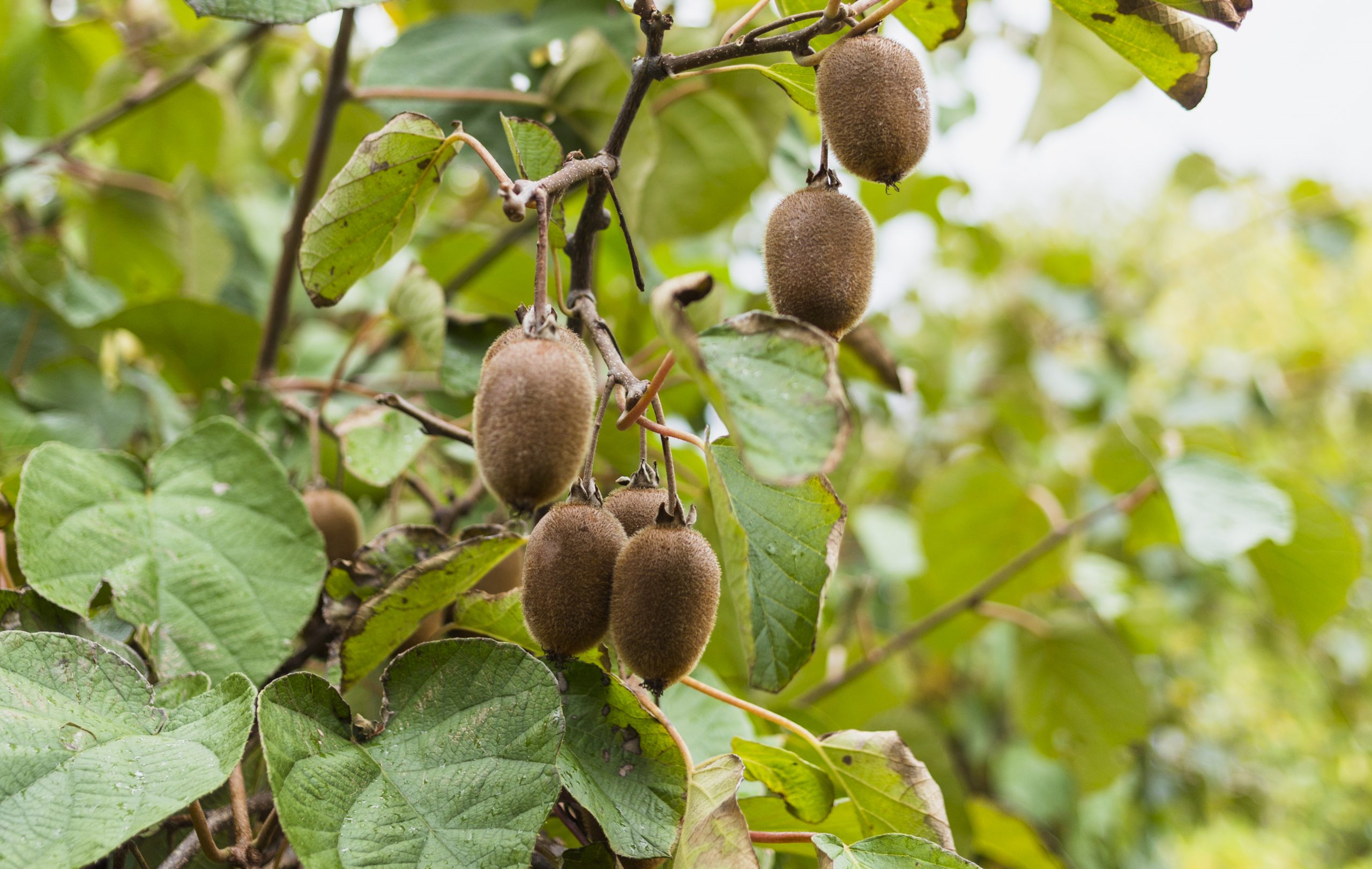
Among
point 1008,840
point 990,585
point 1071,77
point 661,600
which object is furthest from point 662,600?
point 990,585

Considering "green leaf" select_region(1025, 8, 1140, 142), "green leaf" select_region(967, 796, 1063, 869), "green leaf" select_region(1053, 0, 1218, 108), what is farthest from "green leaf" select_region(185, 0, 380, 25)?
"green leaf" select_region(967, 796, 1063, 869)

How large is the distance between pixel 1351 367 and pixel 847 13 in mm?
2678

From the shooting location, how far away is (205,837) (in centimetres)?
59

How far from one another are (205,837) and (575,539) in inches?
11.4

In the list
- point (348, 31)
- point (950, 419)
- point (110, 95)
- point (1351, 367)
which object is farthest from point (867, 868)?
point (1351, 367)

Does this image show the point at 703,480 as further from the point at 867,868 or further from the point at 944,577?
the point at 944,577

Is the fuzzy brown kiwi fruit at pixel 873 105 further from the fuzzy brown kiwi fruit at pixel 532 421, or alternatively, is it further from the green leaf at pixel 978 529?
the green leaf at pixel 978 529

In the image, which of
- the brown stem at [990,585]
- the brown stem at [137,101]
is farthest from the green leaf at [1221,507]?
the brown stem at [137,101]

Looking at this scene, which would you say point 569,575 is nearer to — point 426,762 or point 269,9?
point 426,762

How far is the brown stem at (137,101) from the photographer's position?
128 centimetres

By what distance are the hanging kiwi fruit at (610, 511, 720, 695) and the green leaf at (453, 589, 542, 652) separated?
114 mm

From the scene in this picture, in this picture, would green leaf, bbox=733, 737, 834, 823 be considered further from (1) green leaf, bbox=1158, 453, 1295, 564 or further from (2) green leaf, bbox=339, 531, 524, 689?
(1) green leaf, bbox=1158, 453, 1295, 564

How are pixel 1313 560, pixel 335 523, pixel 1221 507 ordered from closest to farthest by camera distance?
pixel 335 523, pixel 1221 507, pixel 1313 560

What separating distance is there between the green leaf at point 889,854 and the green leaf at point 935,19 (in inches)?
22.7
